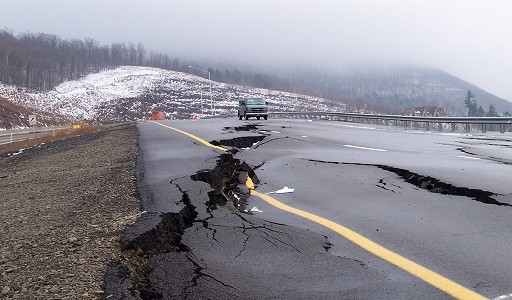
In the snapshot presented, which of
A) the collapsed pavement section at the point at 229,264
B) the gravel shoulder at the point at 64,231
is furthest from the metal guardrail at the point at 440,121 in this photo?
the collapsed pavement section at the point at 229,264

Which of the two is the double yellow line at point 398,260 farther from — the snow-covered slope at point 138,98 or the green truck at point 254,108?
the snow-covered slope at point 138,98

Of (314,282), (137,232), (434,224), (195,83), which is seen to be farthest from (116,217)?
(195,83)

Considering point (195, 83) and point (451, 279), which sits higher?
point (195, 83)

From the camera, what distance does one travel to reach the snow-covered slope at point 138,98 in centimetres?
12588

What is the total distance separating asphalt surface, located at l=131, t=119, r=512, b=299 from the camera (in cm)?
387

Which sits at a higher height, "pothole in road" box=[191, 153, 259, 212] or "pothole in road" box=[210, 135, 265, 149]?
"pothole in road" box=[210, 135, 265, 149]

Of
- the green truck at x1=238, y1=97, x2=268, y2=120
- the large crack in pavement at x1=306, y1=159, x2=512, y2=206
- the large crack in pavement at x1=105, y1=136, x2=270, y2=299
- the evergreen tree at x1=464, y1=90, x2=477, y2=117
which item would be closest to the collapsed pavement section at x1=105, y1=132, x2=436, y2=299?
the large crack in pavement at x1=105, y1=136, x2=270, y2=299

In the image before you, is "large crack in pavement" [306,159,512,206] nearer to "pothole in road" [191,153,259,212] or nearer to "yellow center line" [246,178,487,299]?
"yellow center line" [246,178,487,299]

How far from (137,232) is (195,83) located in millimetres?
186984

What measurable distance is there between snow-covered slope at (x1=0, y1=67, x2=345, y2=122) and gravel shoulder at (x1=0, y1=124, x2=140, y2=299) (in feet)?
345

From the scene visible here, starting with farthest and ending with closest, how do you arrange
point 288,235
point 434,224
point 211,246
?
point 434,224
point 288,235
point 211,246

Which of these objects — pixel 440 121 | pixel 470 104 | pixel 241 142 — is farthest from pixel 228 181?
pixel 470 104

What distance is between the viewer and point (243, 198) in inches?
304

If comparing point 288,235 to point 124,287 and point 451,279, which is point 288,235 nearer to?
point 451,279
